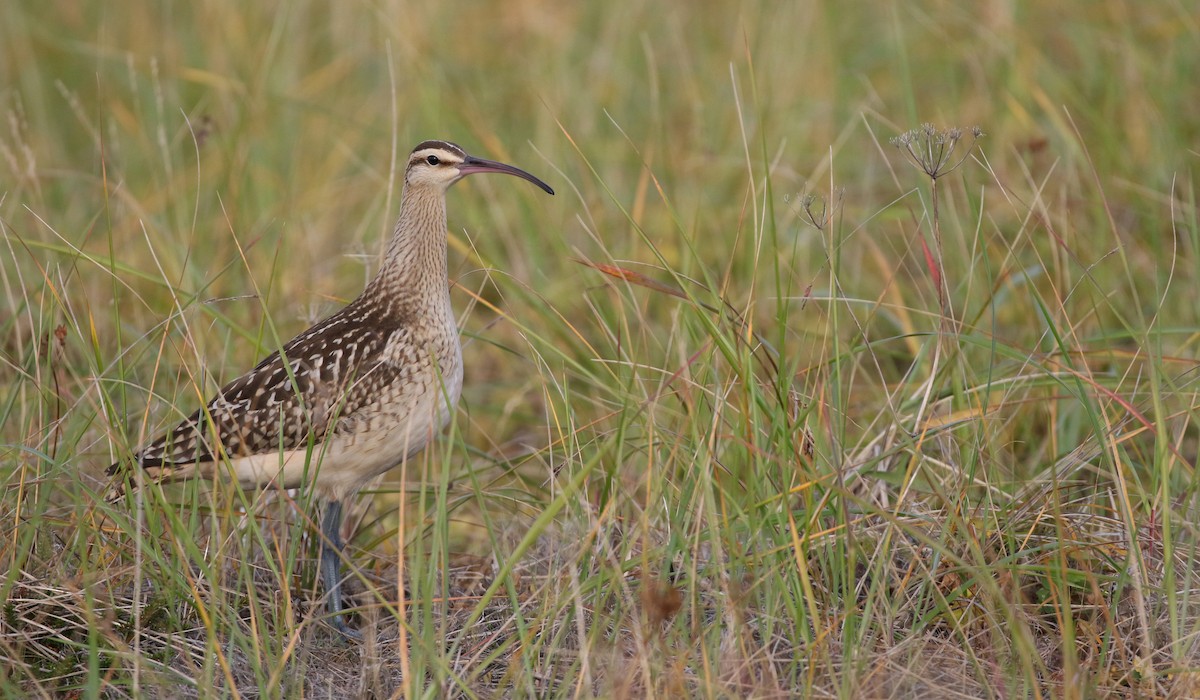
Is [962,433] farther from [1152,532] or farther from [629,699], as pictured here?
[629,699]

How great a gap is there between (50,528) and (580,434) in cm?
191

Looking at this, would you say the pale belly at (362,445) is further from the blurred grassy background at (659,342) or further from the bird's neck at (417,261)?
the bird's neck at (417,261)

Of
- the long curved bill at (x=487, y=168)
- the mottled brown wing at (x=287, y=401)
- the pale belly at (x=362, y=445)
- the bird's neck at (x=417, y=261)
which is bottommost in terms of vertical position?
the pale belly at (x=362, y=445)

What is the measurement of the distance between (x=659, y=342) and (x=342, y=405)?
72.9 inches

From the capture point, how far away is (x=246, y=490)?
546cm

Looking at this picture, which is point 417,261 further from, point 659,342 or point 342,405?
Answer: point 659,342

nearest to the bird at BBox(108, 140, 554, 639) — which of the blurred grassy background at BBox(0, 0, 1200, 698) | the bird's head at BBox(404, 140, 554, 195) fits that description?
the blurred grassy background at BBox(0, 0, 1200, 698)

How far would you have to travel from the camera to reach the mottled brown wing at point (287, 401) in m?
5.12

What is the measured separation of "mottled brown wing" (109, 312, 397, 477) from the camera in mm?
5125

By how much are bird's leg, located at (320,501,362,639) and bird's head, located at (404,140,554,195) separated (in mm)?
1329

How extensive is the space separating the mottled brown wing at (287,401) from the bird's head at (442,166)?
0.68m

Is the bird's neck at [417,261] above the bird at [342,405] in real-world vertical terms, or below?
above

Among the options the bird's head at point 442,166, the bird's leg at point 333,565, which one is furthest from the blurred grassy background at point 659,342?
the bird's head at point 442,166

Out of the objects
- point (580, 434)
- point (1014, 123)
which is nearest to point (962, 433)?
point (580, 434)
